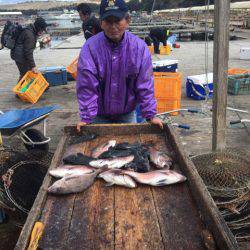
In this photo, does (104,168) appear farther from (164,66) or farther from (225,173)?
(164,66)

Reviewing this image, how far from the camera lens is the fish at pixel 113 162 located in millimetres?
2939

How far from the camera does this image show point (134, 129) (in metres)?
3.78

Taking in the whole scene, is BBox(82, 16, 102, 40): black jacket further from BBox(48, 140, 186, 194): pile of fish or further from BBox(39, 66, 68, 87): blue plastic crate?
BBox(48, 140, 186, 194): pile of fish

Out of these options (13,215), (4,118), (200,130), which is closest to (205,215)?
(13,215)

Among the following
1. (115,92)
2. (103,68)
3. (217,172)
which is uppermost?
(103,68)

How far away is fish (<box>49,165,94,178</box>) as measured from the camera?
284 cm

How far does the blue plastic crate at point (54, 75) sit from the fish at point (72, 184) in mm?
8510

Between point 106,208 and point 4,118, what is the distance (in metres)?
3.51

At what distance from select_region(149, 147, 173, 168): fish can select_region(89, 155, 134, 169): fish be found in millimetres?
189

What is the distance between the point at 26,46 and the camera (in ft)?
30.0

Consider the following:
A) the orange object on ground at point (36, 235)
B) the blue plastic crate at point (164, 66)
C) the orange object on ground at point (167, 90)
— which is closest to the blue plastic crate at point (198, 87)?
the blue plastic crate at point (164, 66)

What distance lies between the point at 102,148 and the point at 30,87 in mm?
6424

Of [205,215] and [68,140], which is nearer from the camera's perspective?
[205,215]

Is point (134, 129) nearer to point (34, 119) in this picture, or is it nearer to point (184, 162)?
point (184, 162)
